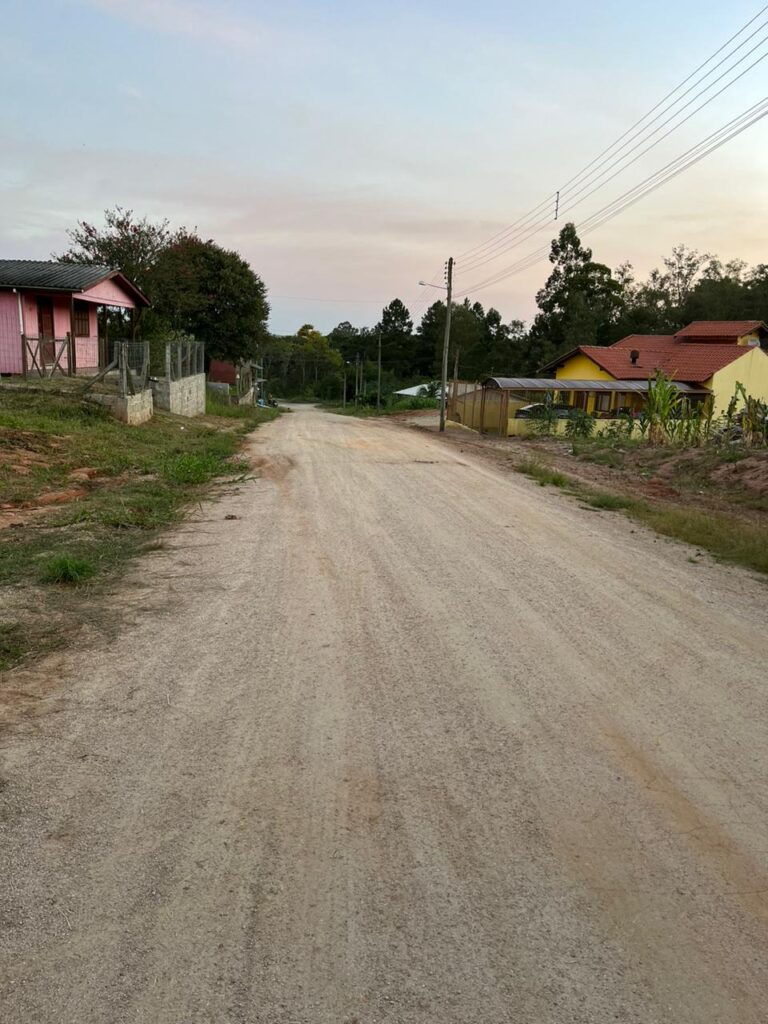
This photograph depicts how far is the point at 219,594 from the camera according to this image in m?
6.53

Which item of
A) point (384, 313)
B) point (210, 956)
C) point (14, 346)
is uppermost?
point (384, 313)

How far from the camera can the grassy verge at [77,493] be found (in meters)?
6.38

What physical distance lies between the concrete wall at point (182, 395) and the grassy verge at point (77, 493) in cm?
366

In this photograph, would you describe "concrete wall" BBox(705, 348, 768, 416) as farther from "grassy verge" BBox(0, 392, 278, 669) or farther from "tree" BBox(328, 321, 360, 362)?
"tree" BBox(328, 321, 360, 362)

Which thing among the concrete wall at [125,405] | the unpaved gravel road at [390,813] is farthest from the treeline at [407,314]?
the unpaved gravel road at [390,813]

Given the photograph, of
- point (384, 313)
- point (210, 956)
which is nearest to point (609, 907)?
point (210, 956)

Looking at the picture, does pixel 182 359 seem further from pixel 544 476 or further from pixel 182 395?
pixel 544 476

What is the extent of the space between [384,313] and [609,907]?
12154 cm

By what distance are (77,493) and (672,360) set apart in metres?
42.3

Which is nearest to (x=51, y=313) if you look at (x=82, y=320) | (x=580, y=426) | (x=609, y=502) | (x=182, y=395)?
(x=82, y=320)

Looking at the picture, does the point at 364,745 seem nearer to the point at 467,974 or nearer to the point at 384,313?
the point at 467,974

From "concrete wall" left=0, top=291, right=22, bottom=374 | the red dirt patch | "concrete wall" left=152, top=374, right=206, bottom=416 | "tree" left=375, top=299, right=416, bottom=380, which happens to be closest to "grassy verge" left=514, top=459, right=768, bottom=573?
the red dirt patch

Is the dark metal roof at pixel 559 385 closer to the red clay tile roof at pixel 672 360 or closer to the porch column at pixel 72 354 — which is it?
the red clay tile roof at pixel 672 360

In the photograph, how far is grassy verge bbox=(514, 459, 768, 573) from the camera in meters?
9.02
